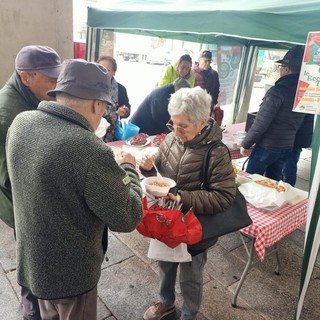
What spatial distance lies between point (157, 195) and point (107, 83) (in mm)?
703

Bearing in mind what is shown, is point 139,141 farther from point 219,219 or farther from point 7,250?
point 219,219

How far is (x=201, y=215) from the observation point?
1.70 m

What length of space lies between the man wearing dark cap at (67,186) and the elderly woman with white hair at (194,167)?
488mm

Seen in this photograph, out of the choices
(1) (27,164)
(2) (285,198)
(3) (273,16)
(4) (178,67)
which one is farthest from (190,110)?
(4) (178,67)

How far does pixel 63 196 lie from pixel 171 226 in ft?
2.17

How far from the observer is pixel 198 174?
5.72 feet

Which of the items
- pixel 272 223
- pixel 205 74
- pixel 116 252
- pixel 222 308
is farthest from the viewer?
pixel 205 74

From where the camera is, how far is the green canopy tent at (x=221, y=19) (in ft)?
7.55

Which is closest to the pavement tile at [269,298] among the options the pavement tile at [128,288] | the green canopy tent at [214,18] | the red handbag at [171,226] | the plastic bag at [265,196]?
the pavement tile at [128,288]

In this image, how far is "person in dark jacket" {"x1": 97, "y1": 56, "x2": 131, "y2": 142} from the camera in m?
3.62

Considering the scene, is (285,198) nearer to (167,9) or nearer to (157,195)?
(157,195)

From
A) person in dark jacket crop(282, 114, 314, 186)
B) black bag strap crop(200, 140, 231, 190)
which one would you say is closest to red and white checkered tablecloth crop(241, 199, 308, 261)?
black bag strap crop(200, 140, 231, 190)

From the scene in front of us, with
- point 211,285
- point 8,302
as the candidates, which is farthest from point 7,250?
point 211,285

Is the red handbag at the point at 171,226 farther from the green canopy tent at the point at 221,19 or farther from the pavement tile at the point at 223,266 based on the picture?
the pavement tile at the point at 223,266
